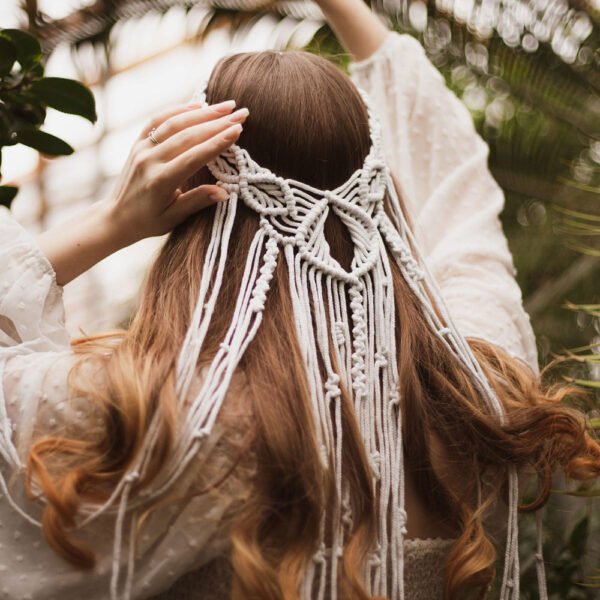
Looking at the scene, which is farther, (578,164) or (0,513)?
(578,164)

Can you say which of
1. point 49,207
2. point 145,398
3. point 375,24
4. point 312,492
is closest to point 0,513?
point 145,398

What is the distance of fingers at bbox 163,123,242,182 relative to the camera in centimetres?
104

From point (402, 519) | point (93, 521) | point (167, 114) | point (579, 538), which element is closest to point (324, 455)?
point (402, 519)

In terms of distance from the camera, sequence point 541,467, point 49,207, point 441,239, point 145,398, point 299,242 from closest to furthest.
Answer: point 145,398
point 299,242
point 541,467
point 441,239
point 49,207

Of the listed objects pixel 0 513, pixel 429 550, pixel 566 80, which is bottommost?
pixel 429 550

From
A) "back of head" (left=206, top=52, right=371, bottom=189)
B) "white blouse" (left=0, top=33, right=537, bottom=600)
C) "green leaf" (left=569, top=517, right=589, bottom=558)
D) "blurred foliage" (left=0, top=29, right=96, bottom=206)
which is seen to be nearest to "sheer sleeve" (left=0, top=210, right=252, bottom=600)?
"white blouse" (left=0, top=33, right=537, bottom=600)

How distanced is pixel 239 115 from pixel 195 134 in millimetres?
63

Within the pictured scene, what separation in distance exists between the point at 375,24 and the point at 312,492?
1020 mm

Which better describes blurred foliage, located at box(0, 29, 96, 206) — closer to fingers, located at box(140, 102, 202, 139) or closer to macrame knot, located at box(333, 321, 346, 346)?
fingers, located at box(140, 102, 202, 139)

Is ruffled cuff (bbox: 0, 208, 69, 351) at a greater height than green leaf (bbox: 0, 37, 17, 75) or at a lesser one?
lesser

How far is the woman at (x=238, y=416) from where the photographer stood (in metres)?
0.97

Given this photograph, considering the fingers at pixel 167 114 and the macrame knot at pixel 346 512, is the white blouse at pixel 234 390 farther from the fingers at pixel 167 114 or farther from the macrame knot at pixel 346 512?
the fingers at pixel 167 114

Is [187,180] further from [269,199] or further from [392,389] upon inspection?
[392,389]

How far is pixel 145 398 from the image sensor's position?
951mm
